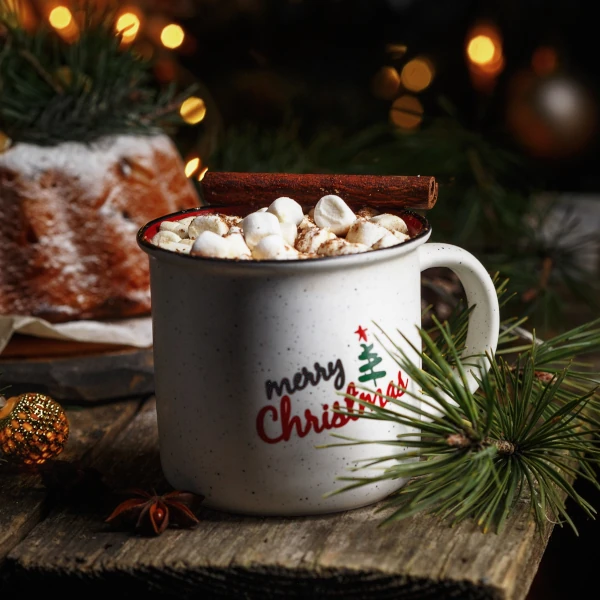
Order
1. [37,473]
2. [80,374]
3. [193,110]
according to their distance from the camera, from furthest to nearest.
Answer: [193,110] < [80,374] < [37,473]

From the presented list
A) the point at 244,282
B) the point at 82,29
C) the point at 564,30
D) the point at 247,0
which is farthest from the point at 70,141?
the point at 564,30

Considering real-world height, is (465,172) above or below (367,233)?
below

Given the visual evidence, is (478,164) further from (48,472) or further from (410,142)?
(48,472)

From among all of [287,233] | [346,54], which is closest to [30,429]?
[287,233]

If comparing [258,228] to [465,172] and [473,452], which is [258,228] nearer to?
[473,452]

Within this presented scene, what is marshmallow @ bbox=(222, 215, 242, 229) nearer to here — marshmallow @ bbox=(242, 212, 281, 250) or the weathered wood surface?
marshmallow @ bbox=(242, 212, 281, 250)

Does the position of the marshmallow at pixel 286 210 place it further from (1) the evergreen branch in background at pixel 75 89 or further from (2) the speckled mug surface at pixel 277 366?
(1) the evergreen branch in background at pixel 75 89

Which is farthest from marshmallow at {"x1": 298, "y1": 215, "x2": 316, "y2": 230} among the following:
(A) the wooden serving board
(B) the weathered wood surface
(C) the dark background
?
(C) the dark background
